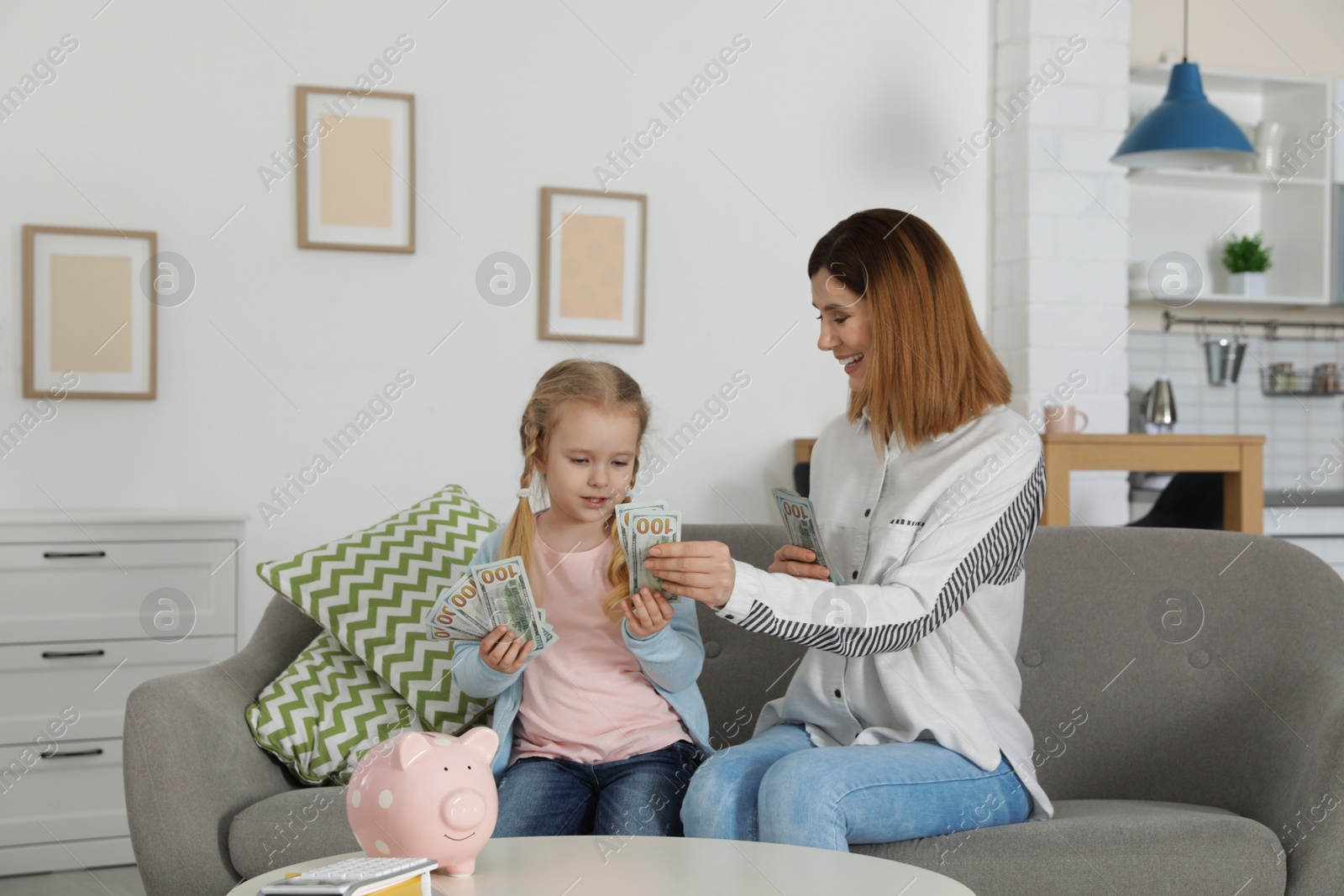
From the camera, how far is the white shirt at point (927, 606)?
1.66 meters

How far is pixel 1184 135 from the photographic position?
3713mm

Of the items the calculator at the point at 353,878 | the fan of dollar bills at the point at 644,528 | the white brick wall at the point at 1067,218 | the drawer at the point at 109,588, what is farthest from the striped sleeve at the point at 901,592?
the white brick wall at the point at 1067,218

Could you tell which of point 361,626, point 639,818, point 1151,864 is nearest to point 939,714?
point 1151,864

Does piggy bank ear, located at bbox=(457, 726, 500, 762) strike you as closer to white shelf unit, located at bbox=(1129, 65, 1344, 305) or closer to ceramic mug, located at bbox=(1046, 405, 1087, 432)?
ceramic mug, located at bbox=(1046, 405, 1087, 432)

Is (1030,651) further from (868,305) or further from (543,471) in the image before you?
(543,471)

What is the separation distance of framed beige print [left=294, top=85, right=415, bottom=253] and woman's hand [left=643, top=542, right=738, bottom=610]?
2.21 metres

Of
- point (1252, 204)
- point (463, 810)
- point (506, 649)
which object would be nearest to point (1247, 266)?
point (1252, 204)

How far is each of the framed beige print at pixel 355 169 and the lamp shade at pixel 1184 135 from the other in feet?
7.10

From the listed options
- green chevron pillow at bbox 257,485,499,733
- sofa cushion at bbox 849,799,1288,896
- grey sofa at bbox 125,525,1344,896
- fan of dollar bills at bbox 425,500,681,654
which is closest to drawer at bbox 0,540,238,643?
grey sofa at bbox 125,525,1344,896

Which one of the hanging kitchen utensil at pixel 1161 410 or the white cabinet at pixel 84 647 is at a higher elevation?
the hanging kitchen utensil at pixel 1161 410

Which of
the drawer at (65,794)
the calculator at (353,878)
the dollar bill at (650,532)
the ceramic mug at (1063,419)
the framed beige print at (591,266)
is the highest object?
the framed beige print at (591,266)

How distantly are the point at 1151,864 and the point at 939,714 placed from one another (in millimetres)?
333

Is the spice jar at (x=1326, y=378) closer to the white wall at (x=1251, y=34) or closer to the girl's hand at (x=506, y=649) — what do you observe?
the white wall at (x=1251, y=34)

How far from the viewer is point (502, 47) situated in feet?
12.0
